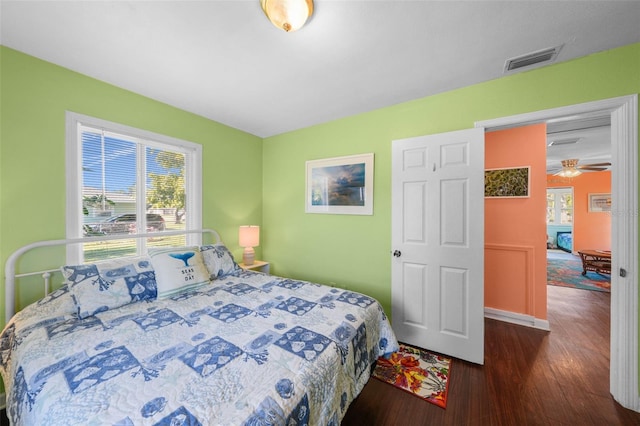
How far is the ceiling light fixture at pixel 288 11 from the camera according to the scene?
1.26 meters

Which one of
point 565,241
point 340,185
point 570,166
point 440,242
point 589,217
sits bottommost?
point 565,241

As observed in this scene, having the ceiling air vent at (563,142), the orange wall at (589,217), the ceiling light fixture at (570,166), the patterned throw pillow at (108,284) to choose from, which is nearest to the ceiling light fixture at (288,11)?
the patterned throw pillow at (108,284)

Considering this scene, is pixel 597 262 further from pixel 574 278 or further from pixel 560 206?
pixel 560 206

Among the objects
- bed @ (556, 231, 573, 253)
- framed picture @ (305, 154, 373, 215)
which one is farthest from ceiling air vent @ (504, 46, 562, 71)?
bed @ (556, 231, 573, 253)

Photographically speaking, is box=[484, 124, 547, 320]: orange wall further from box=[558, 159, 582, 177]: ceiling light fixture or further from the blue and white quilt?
box=[558, 159, 582, 177]: ceiling light fixture

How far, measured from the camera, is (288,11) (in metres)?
1.29

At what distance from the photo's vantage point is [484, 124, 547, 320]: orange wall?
2816 mm

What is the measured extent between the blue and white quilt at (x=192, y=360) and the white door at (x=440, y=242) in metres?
0.73

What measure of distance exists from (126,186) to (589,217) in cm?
1034

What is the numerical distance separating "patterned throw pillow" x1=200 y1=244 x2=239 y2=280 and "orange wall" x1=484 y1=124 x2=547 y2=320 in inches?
128

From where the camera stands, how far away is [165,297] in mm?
1913

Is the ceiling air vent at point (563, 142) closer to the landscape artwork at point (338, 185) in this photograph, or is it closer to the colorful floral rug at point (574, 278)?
the colorful floral rug at point (574, 278)

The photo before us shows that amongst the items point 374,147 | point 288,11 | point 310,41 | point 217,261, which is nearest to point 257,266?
point 217,261

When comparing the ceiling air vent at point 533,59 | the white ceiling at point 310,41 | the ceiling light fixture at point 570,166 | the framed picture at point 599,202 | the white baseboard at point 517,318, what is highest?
the white ceiling at point 310,41
